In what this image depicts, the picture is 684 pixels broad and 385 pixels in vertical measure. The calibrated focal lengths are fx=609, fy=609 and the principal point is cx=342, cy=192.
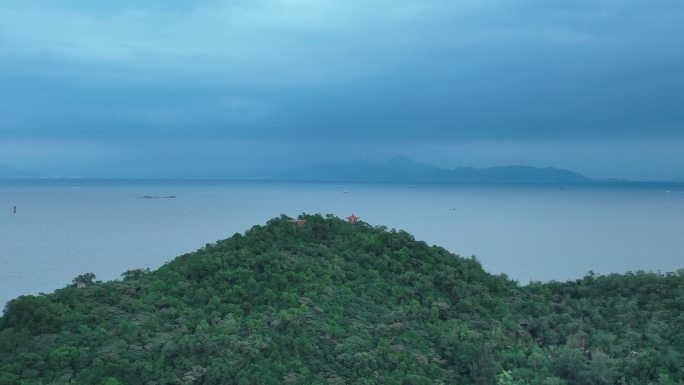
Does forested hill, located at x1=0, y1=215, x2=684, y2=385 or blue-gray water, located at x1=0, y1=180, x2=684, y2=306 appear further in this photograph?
blue-gray water, located at x1=0, y1=180, x2=684, y2=306

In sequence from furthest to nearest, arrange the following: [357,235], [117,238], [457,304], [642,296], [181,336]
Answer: [117,238] → [357,235] → [642,296] → [457,304] → [181,336]

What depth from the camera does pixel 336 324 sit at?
19.1 meters

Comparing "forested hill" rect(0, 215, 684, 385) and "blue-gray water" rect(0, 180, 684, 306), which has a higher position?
"forested hill" rect(0, 215, 684, 385)

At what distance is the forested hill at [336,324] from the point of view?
53.0 feet

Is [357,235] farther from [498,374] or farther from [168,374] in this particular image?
[168,374]

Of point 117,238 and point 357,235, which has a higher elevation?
point 357,235

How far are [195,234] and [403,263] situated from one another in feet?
139

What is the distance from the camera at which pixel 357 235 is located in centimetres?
2730

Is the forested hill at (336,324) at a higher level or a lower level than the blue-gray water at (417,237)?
higher

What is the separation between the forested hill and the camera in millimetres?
16156

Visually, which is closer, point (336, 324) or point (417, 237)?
point (336, 324)

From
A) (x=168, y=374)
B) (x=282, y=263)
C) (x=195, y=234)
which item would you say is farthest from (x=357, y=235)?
(x=195, y=234)

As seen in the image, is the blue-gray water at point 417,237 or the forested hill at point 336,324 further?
the blue-gray water at point 417,237

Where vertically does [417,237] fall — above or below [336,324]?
below
